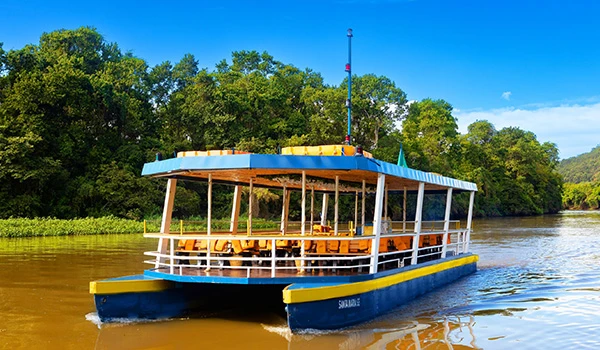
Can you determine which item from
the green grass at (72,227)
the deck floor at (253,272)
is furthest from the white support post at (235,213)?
the green grass at (72,227)

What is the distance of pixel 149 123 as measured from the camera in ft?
161

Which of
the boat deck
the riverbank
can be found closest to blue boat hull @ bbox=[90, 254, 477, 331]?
the boat deck

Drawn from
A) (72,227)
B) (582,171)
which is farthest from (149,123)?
(582,171)

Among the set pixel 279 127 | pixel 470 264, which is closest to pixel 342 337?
pixel 470 264

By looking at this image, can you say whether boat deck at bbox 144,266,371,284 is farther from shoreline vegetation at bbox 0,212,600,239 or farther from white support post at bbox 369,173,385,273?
shoreline vegetation at bbox 0,212,600,239

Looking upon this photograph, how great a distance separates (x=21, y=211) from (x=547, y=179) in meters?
74.1

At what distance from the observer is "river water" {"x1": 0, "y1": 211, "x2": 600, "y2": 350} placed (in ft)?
31.1

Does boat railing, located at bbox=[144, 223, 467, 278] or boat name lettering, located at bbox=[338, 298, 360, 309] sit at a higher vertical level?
boat railing, located at bbox=[144, 223, 467, 278]

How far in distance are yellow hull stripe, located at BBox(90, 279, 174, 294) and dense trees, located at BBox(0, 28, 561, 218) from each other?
29.1 meters

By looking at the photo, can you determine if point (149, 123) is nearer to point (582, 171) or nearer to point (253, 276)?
point (253, 276)

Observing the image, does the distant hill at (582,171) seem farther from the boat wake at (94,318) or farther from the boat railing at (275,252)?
the boat wake at (94,318)

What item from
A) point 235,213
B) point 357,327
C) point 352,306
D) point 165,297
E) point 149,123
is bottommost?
point 357,327

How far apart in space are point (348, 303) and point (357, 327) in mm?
525

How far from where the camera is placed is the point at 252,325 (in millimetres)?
10672
